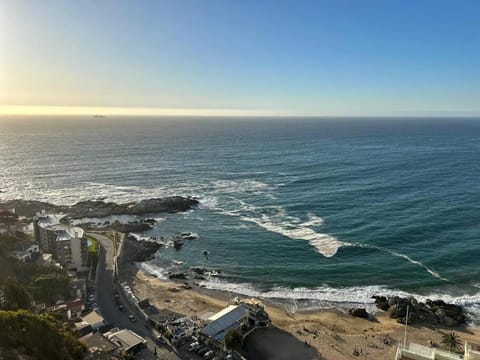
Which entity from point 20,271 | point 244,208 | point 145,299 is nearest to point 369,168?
point 244,208

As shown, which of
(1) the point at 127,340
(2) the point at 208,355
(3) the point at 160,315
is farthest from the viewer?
(3) the point at 160,315

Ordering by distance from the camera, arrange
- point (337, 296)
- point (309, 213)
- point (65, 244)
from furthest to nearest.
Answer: point (309, 213), point (65, 244), point (337, 296)

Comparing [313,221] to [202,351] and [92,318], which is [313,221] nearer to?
[202,351]

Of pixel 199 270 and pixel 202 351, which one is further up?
pixel 199 270

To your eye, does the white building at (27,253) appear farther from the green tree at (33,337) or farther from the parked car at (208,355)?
the parked car at (208,355)

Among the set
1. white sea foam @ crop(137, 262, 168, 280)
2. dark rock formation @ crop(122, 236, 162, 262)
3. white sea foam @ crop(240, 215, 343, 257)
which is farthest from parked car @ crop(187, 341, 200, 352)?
white sea foam @ crop(240, 215, 343, 257)

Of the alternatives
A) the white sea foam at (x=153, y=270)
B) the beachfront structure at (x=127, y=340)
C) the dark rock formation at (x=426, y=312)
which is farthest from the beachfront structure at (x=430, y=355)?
the white sea foam at (x=153, y=270)

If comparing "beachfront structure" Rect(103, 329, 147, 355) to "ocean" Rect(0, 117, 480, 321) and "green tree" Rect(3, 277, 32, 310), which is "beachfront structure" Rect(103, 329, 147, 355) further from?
"ocean" Rect(0, 117, 480, 321)

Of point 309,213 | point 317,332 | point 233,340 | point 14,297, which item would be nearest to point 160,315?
point 233,340
